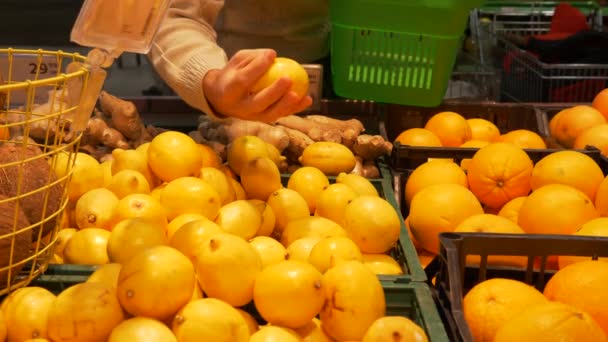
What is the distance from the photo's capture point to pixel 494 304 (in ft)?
3.64

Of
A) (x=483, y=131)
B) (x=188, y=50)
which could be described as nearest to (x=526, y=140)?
(x=483, y=131)

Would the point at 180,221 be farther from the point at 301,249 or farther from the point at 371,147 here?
the point at 371,147

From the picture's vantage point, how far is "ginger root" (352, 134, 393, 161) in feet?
6.15

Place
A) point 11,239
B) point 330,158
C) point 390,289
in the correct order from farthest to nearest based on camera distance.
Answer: point 330,158, point 390,289, point 11,239

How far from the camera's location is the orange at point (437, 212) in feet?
4.79

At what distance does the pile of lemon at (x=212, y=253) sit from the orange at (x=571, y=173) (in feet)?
1.22

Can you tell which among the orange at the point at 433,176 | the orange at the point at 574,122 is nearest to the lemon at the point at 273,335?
the orange at the point at 433,176

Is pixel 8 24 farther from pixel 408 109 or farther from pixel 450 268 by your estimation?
pixel 450 268

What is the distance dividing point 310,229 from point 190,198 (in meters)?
0.23

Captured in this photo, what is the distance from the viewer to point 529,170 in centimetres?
167

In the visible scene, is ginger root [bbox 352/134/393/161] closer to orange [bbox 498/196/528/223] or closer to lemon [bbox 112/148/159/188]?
orange [bbox 498/196/528/223]

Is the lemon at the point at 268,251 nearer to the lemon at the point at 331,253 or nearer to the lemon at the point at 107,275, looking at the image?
the lemon at the point at 331,253

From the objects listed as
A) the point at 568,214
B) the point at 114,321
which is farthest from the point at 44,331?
the point at 568,214

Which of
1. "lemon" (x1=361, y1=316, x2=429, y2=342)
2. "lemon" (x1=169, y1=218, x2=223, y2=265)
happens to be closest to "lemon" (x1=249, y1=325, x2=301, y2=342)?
"lemon" (x1=361, y1=316, x2=429, y2=342)
